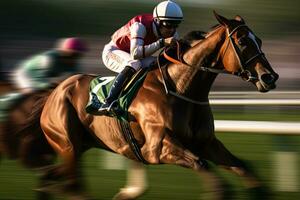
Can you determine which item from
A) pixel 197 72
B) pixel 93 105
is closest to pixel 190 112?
pixel 197 72

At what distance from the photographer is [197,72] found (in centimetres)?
578

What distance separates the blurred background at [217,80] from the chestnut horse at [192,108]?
1092 millimetres

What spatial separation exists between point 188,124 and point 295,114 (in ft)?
35.9

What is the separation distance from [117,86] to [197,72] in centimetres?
67

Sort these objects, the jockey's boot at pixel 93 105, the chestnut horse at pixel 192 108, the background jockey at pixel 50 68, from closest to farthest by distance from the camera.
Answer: the chestnut horse at pixel 192 108 < the jockey's boot at pixel 93 105 < the background jockey at pixel 50 68

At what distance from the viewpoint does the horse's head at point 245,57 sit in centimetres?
541

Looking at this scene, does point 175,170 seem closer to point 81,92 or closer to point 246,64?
point 81,92

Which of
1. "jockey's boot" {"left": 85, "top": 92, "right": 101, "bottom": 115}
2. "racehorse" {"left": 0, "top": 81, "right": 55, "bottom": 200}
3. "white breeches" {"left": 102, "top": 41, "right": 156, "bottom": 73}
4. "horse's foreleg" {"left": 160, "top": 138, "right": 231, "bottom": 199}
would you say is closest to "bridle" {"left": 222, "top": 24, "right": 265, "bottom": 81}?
"horse's foreleg" {"left": 160, "top": 138, "right": 231, "bottom": 199}

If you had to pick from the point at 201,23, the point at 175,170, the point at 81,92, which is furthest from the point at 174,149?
the point at 201,23

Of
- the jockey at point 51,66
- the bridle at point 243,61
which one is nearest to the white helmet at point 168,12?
the bridle at point 243,61

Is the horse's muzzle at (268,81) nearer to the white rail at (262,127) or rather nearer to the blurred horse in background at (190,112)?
the blurred horse in background at (190,112)

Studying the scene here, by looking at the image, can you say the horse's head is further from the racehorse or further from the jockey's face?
the racehorse

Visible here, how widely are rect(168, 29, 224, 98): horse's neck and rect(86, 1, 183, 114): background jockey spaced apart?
249 mm

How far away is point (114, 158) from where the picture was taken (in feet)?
28.3
